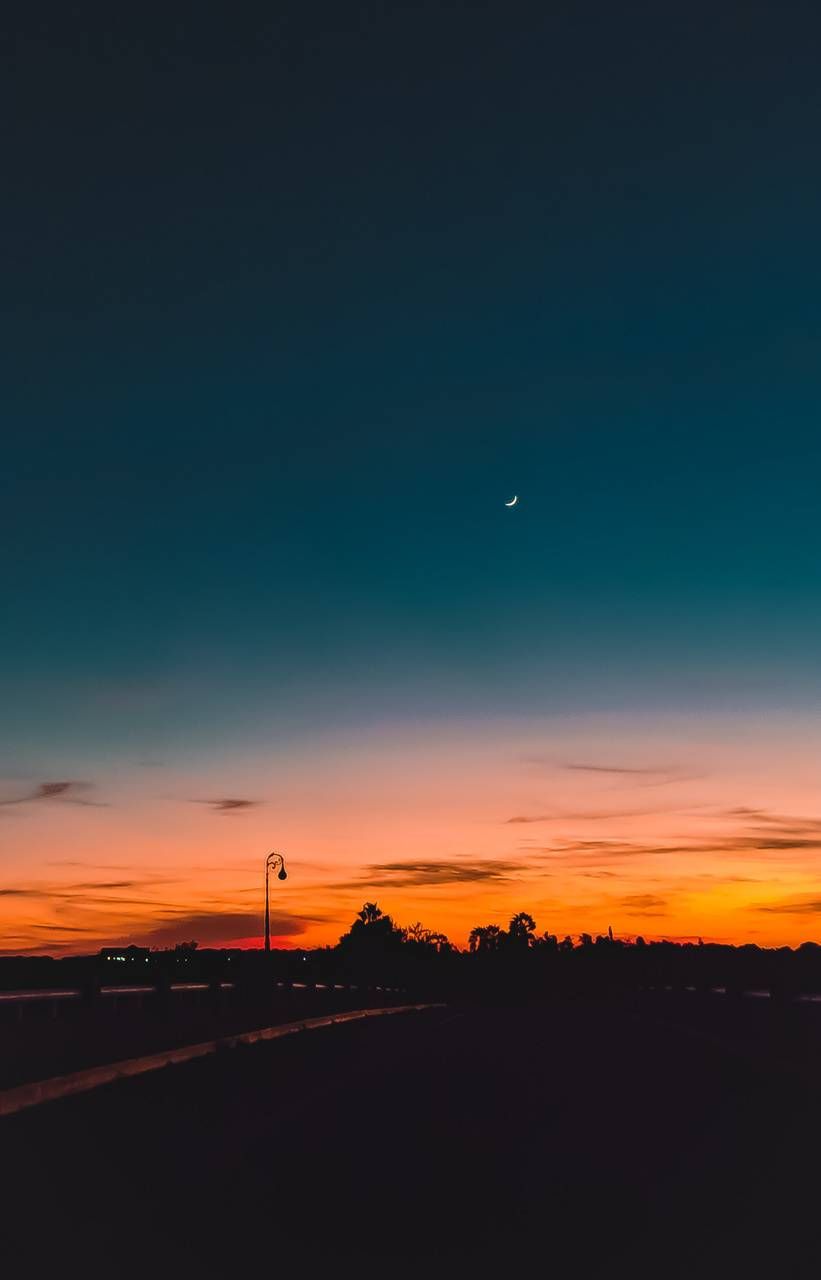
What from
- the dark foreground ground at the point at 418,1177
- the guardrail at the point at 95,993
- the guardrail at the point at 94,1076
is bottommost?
the dark foreground ground at the point at 418,1177

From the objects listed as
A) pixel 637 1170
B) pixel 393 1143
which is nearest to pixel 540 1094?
pixel 393 1143

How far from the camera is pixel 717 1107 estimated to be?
1466cm

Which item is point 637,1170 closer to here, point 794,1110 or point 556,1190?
point 556,1190

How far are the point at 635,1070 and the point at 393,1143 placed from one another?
29.5 ft

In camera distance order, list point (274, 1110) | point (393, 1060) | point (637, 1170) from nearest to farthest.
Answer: point (637, 1170) < point (274, 1110) < point (393, 1060)

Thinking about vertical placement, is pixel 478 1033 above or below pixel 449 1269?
above

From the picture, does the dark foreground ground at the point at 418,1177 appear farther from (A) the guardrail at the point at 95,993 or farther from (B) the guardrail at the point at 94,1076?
(A) the guardrail at the point at 95,993

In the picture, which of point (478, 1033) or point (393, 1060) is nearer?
point (393, 1060)

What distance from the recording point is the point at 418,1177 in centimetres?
988

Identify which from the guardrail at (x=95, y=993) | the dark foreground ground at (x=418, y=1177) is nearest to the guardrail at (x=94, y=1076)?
the dark foreground ground at (x=418, y=1177)

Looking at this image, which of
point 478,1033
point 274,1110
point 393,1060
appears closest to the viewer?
point 274,1110

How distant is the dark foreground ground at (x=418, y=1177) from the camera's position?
7.32 metres

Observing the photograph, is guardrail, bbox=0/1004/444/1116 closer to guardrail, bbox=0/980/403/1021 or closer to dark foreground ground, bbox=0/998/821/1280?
dark foreground ground, bbox=0/998/821/1280

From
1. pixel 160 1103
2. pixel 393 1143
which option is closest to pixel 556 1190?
pixel 393 1143
